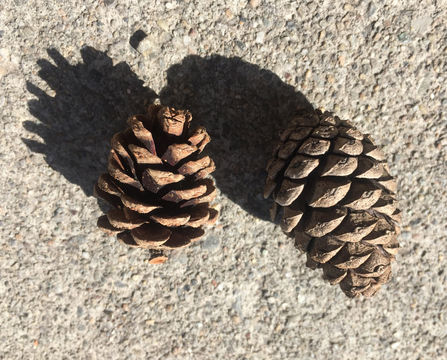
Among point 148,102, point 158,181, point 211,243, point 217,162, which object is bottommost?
point 211,243

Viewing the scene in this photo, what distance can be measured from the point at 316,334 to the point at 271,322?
205 mm

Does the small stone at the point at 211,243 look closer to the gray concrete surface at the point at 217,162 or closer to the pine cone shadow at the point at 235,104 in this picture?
the gray concrete surface at the point at 217,162

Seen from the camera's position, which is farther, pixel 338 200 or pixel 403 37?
pixel 403 37

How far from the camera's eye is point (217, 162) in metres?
1.34

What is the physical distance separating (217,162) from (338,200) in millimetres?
490

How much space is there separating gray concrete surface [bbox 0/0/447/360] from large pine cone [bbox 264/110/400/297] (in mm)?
267

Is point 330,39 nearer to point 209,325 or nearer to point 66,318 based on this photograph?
point 209,325

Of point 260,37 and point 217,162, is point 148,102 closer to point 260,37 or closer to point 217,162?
point 217,162

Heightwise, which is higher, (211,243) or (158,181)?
(158,181)

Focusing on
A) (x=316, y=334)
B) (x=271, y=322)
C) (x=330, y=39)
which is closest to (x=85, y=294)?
(x=271, y=322)

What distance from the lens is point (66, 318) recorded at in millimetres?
1502

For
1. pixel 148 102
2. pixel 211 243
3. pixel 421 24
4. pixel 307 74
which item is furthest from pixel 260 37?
pixel 211 243

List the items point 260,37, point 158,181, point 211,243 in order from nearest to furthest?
1. point 158,181
2. point 260,37
3. point 211,243

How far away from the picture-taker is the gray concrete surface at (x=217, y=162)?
1214 mm
